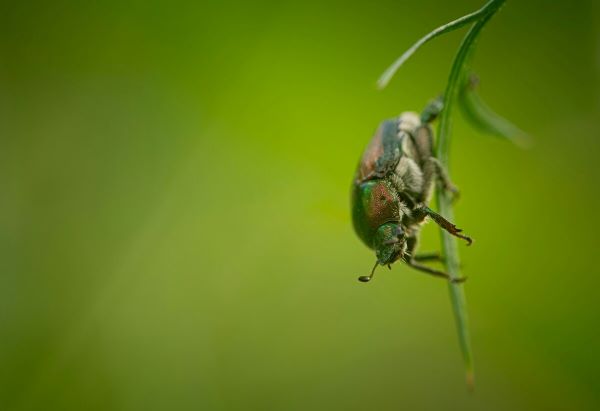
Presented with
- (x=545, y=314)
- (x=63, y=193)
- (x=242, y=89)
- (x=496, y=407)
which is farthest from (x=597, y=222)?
(x=63, y=193)

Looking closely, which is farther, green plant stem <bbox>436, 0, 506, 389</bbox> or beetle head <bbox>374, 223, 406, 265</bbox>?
beetle head <bbox>374, 223, 406, 265</bbox>

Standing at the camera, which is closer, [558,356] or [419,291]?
[558,356]

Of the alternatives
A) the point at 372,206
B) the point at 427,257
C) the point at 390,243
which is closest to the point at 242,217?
the point at 427,257

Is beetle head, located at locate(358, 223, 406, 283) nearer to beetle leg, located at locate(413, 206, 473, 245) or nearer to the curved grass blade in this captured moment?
beetle leg, located at locate(413, 206, 473, 245)

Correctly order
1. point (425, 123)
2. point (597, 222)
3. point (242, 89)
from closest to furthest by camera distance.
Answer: point (425, 123) < point (597, 222) < point (242, 89)

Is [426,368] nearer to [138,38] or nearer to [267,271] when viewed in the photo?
[267,271]

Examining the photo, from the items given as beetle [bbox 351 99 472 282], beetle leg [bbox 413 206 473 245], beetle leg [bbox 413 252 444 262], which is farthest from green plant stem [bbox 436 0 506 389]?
beetle leg [bbox 413 252 444 262]

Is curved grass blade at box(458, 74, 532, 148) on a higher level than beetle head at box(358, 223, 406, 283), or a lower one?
higher
